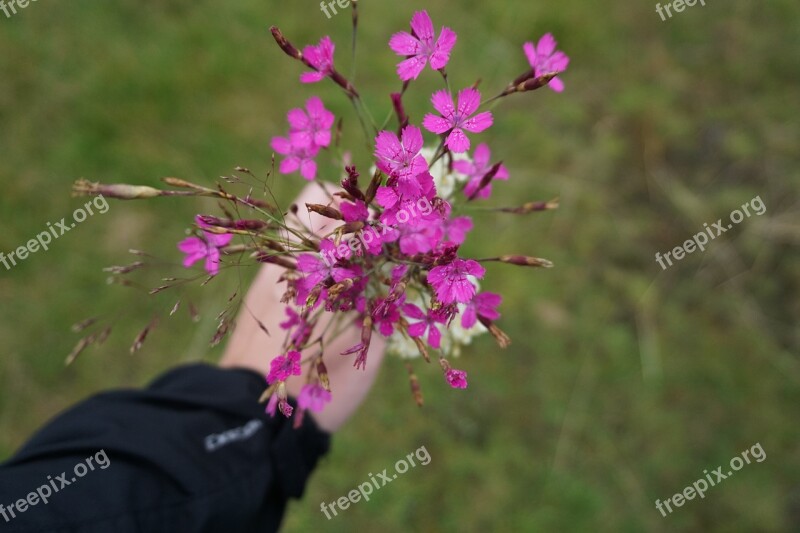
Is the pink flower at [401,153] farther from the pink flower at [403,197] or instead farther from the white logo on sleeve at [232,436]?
the white logo on sleeve at [232,436]

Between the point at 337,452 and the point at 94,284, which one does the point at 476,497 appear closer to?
the point at 337,452

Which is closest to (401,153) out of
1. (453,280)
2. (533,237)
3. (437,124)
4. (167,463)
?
(437,124)

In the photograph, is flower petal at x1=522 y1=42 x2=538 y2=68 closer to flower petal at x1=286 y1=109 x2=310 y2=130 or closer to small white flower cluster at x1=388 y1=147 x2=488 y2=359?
small white flower cluster at x1=388 y1=147 x2=488 y2=359

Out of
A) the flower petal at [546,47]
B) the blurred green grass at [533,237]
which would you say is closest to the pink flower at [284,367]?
the flower petal at [546,47]

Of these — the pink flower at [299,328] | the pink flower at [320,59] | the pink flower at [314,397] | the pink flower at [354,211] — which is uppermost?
the pink flower at [320,59]

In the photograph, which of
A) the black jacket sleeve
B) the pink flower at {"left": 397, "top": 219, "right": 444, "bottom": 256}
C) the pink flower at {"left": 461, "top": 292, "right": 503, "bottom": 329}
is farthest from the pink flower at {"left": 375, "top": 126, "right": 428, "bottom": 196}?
the black jacket sleeve

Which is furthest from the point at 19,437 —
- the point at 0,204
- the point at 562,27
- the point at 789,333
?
the point at 789,333
